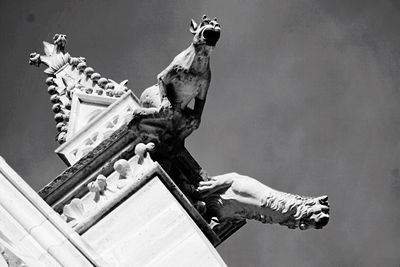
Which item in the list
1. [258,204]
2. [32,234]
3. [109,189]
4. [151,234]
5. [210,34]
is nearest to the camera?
[32,234]

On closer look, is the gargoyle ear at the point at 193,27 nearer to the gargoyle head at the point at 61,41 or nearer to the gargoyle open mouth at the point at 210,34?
the gargoyle open mouth at the point at 210,34

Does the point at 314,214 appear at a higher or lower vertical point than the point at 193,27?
lower

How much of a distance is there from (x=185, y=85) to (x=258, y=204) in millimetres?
1346

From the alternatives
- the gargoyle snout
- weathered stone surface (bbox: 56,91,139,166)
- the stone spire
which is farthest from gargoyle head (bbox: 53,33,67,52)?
the gargoyle snout

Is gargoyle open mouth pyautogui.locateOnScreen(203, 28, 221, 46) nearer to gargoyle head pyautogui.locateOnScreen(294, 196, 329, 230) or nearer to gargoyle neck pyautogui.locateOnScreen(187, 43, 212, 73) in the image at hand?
gargoyle neck pyautogui.locateOnScreen(187, 43, 212, 73)

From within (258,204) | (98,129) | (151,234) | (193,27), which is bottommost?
(258,204)

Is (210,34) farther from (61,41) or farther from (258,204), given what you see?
(61,41)

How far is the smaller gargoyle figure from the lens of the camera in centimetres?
1252

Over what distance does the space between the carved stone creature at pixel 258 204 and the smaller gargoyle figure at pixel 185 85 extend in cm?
67

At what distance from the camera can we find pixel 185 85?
42.3ft

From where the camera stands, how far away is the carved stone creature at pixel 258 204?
12516 millimetres

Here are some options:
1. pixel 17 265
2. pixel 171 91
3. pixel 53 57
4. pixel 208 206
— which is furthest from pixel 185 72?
pixel 53 57

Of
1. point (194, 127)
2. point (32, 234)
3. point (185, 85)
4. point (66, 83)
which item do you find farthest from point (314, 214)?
point (66, 83)

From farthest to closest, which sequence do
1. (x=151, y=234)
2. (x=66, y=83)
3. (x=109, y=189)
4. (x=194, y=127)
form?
(x=66, y=83) < (x=194, y=127) < (x=109, y=189) < (x=151, y=234)
